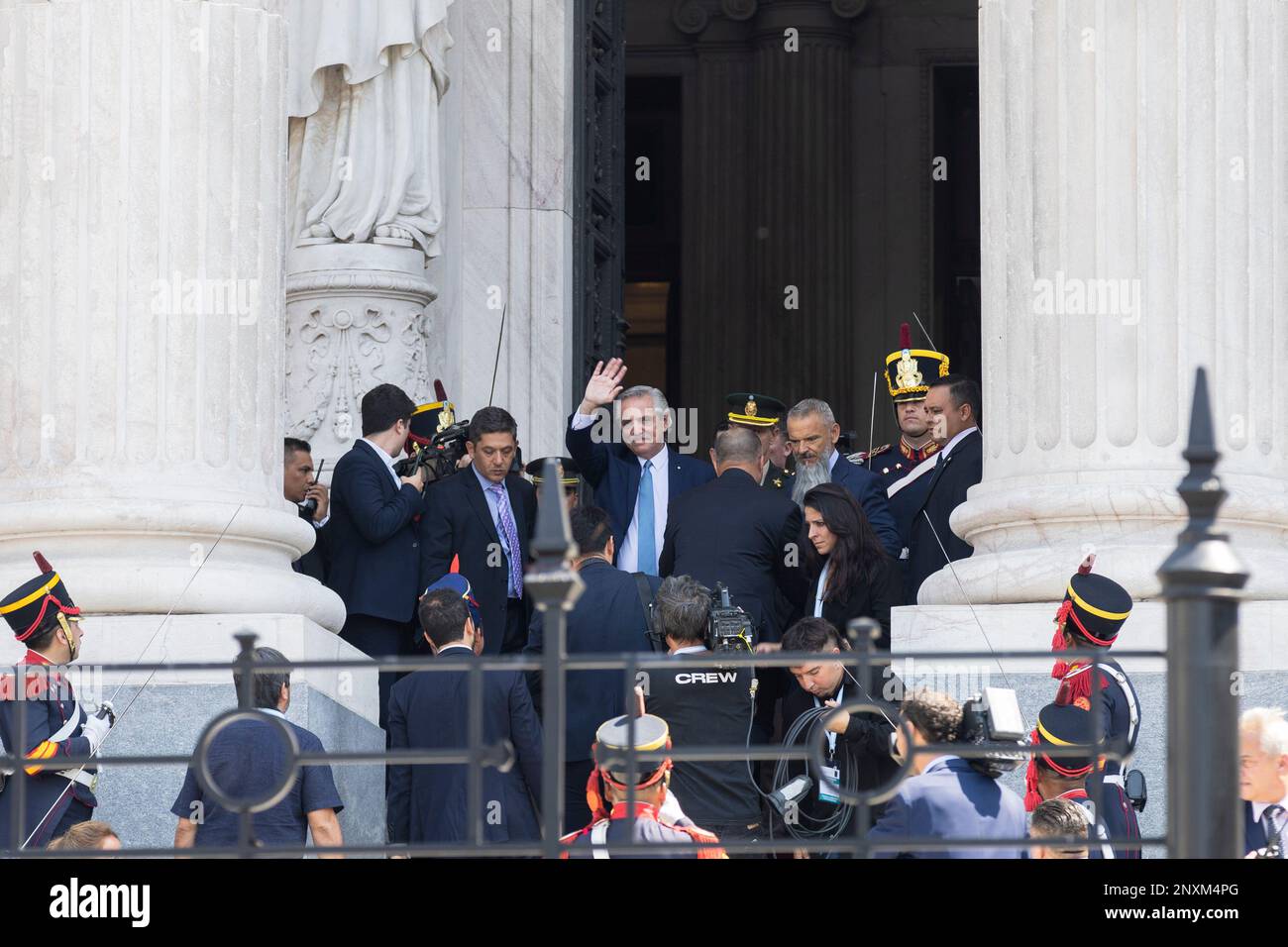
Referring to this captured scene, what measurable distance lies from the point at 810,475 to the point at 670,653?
2282mm

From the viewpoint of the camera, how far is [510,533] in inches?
519

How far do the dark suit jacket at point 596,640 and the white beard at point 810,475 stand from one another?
1.73 metres

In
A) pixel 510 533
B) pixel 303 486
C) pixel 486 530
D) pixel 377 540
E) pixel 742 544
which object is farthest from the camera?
pixel 303 486

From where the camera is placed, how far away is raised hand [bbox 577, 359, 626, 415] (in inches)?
511

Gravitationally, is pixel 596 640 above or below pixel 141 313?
below

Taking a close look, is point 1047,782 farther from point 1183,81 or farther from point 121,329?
point 121,329

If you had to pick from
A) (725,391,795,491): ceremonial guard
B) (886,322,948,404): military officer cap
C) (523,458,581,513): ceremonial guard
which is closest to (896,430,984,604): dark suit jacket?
(886,322,948,404): military officer cap

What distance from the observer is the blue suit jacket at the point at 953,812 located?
856 cm

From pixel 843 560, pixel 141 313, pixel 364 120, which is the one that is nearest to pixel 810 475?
pixel 843 560

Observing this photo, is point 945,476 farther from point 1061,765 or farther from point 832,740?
point 1061,765

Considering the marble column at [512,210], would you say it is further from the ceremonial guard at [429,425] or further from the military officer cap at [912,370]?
A: the military officer cap at [912,370]

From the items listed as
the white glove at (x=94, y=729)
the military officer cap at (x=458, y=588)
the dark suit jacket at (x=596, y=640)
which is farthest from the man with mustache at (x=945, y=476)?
the white glove at (x=94, y=729)

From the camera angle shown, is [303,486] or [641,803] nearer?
[641,803]
